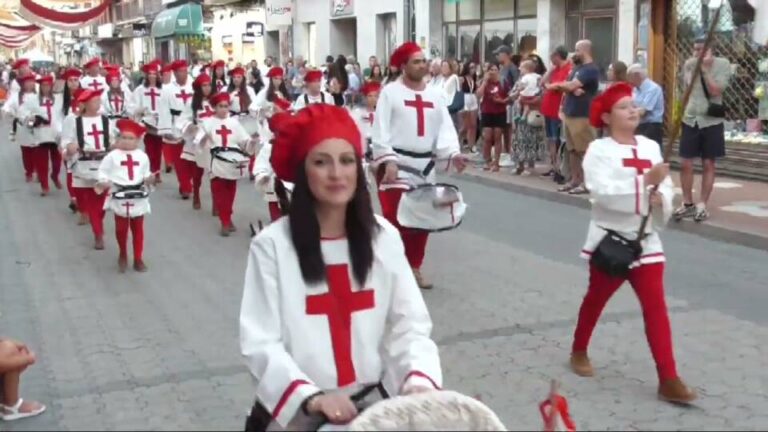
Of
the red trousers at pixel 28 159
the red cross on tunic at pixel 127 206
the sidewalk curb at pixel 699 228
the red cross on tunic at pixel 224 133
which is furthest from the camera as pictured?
the red trousers at pixel 28 159

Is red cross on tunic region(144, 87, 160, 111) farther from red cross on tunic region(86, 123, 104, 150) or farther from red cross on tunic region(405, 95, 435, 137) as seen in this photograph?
red cross on tunic region(405, 95, 435, 137)

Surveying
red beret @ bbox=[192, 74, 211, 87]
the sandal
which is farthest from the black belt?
red beret @ bbox=[192, 74, 211, 87]

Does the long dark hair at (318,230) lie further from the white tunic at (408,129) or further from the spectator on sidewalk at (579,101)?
the spectator on sidewalk at (579,101)

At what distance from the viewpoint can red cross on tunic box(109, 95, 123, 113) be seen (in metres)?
18.6

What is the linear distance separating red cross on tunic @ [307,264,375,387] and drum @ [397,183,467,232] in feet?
16.3

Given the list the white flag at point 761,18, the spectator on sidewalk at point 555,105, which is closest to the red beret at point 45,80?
the spectator on sidewalk at point 555,105

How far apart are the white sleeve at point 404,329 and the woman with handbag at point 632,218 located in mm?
2562

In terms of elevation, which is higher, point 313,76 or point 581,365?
point 313,76

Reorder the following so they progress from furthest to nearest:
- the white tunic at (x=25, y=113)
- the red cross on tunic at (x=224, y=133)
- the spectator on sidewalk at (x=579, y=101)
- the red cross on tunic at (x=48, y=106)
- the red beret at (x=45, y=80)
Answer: the red beret at (x=45, y=80)
the white tunic at (x=25, y=113)
the red cross on tunic at (x=48, y=106)
the spectator on sidewalk at (x=579, y=101)
the red cross on tunic at (x=224, y=133)

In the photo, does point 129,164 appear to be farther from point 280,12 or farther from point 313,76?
point 280,12

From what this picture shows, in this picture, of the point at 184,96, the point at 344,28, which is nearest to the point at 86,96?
the point at 184,96

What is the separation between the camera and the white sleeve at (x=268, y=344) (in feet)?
10.1

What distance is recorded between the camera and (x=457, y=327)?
24.4 ft

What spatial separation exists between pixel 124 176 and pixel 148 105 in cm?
703
